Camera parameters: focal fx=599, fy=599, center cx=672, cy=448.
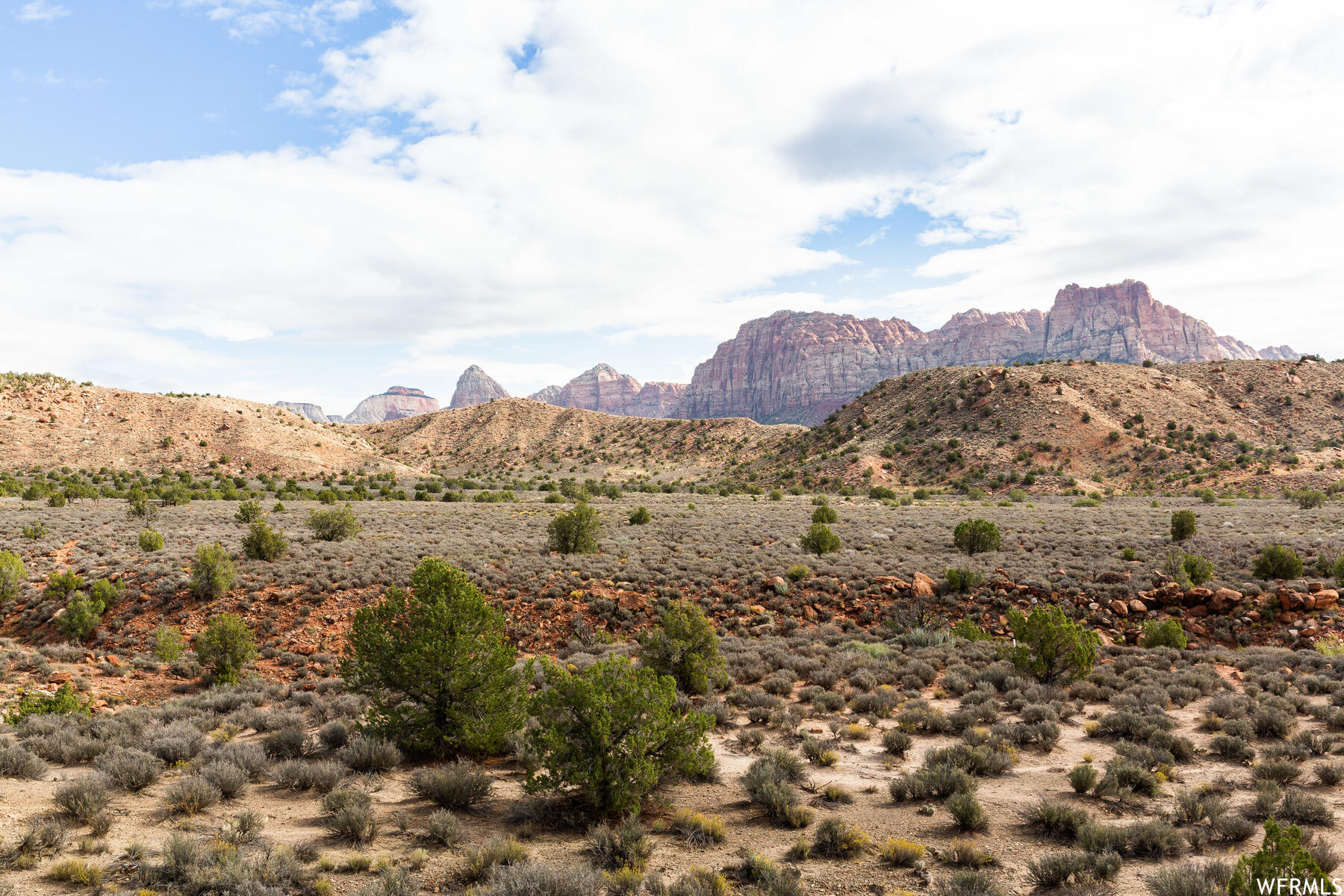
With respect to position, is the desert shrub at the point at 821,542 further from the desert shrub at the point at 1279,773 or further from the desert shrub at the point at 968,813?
the desert shrub at the point at 968,813

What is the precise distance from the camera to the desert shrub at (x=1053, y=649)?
1197 centimetres

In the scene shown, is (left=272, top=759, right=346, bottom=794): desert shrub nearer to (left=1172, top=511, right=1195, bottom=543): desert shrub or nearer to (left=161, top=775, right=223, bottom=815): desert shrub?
(left=161, top=775, right=223, bottom=815): desert shrub

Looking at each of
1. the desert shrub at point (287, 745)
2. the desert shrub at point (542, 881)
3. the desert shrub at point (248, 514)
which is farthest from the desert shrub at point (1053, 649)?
the desert shrub at point (248, 514)

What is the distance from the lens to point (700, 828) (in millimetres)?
6930

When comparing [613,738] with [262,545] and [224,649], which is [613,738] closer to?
[224,649]

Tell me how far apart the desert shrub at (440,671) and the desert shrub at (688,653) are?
3.59 metres

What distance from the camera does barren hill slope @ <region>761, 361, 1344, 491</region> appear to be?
5359cm

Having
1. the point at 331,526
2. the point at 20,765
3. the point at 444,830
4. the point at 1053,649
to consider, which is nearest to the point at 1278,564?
the point at 1053,649

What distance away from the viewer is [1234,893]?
431cm

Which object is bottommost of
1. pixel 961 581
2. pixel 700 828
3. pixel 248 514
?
pixel 700 828

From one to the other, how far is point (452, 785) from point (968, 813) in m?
6.16

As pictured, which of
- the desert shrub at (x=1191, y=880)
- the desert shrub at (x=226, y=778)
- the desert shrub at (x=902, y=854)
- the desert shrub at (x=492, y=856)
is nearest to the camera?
the desert shrub at (x=1191, y=880)

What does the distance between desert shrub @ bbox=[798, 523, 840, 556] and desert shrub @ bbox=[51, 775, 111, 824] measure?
18908mm

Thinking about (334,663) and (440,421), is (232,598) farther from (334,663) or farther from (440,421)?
(440,421)
